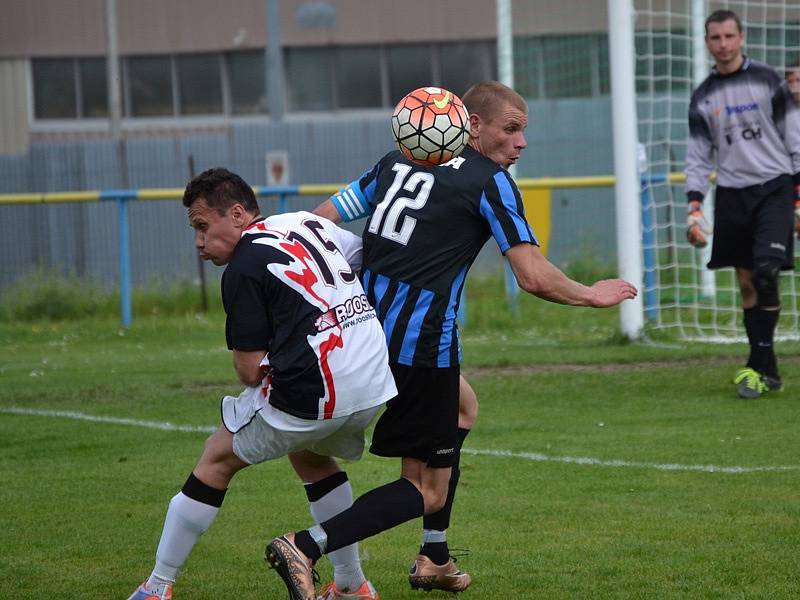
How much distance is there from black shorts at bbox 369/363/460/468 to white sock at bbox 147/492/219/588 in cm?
67

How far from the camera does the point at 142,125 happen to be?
32.2 m

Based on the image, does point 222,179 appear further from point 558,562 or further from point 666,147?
point 666,147

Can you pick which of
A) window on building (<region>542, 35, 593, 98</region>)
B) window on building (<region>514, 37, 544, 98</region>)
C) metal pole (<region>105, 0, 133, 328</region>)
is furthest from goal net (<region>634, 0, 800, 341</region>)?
metal pole (<region>105, 0, 133, 328</region>)

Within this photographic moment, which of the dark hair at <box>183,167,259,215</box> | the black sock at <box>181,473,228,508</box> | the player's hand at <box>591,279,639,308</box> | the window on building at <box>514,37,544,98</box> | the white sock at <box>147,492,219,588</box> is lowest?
the white sock at <box>147,492,219,588</box>

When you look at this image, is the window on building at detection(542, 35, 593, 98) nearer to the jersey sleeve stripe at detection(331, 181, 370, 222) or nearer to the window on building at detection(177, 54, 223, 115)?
the jersey sleeve stripe at detection(331, 181, 370, 222)

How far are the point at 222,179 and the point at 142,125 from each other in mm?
28501

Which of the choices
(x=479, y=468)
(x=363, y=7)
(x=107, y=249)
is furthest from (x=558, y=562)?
(x=363, y=7)

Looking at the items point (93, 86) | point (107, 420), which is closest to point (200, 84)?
point (93, 86)

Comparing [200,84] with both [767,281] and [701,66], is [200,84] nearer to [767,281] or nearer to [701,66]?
[701,66]

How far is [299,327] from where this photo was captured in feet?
14.5

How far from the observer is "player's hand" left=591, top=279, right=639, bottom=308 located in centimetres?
457

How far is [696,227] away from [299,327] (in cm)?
515

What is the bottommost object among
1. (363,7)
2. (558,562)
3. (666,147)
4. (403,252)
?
(558,562)

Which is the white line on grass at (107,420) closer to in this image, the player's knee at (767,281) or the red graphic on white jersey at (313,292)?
the player's knee at (767,281)
